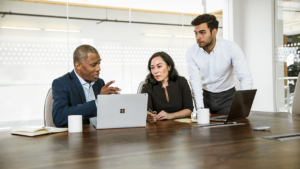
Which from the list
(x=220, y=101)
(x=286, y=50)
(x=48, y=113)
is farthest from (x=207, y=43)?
(x=286, y=50)

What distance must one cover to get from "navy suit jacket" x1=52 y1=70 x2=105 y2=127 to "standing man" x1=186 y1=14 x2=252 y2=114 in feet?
3.61

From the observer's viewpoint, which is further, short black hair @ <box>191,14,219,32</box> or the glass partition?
the glass partition

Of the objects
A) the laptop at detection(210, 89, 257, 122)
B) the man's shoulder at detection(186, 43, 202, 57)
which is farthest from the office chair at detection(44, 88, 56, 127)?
the man's shoulder at detection(186, 43, 202, 57)

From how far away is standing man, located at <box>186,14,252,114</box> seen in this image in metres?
2.59

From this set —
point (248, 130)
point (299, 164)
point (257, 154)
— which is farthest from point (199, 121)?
point (299, 164)

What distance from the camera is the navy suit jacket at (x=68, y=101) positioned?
1.74 meters

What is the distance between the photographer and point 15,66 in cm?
413

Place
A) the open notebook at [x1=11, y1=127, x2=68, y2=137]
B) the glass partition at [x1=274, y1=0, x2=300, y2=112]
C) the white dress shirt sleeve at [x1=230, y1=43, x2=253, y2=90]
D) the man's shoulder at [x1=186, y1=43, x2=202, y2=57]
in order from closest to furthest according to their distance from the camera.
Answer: the open notebook at [x1=11, y1=127, x2=68, y2=137] → the white dress shirt sleeve at [x1=230, y1=43, x2=253, y2=90] → the man's shoulder at [x1=186, y1=43, x2=202, y2=57] → the glass partition at [x1=274, y1=0, x2=300, y2=112]

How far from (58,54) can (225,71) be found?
2841 millimetres

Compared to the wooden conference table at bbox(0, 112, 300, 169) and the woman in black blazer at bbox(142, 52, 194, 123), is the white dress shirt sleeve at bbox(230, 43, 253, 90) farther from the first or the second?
the wooden conference table at bbox(0, 112, 300, 169)

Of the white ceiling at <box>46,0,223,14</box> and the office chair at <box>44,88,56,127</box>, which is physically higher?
the white ceiling at <box>46,0,223,14</box>

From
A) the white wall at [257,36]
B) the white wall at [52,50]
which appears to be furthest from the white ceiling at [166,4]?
the white wall at [257,36]

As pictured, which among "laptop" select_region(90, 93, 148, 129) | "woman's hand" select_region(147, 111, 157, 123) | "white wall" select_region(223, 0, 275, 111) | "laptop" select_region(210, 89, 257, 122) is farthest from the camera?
"white wall" select_region(223, 0, 275, 111)

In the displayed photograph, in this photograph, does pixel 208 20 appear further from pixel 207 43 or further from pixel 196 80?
pixel 196 80
